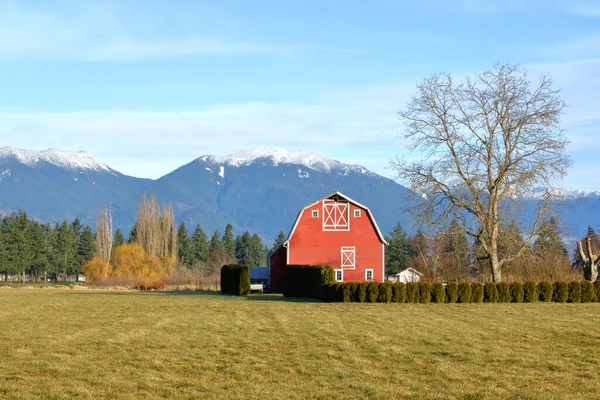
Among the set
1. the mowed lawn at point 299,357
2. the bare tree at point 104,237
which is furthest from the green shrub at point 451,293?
the bare tree at point 104,237

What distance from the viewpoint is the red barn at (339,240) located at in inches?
2078

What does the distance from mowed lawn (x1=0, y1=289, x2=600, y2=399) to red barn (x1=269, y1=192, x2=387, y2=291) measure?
26.6 m

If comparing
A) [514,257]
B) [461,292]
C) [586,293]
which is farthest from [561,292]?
[461,292]

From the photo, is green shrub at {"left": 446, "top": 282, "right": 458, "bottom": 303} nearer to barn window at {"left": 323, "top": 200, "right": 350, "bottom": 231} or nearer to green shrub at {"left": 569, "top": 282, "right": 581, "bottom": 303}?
green shrub at {"left": 569, "top": 282, "right": 581, "bottom": 303}

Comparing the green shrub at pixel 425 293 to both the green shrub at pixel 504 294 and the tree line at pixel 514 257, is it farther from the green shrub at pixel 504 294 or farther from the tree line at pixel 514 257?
the tree line at pixel 514 257

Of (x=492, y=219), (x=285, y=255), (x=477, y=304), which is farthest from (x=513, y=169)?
(x=285, y=255)

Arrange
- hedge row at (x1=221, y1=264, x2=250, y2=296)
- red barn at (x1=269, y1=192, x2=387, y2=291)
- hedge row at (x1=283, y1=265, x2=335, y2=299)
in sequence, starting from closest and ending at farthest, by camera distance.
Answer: hedge row at (x1=283, y1=265, x2=335, y2=299)
hedge row at (x1=221, y1=264, x2=250, y2=296)
red barn at (x1=269, y1=192, x2=387, y2=291)

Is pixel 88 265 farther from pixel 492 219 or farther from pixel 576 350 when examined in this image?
pixel 576 350

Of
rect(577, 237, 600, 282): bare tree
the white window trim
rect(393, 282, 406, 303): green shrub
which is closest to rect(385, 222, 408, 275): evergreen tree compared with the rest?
the white window trim

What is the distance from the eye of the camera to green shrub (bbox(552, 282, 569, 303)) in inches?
1479

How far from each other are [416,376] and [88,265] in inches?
2758

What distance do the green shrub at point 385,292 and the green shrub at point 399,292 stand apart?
9.2 inches

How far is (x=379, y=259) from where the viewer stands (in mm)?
53906

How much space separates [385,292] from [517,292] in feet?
22.7
